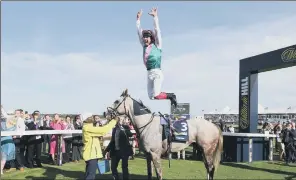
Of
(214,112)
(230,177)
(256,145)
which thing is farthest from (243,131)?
(214,112)

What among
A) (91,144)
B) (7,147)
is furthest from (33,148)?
(91,144)

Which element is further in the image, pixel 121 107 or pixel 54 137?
pixel 54 137

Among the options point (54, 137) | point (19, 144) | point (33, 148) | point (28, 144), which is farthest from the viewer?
point (54, 137)

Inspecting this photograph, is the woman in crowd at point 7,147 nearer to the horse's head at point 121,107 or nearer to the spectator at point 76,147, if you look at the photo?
Result: the horse's head at point 121,107

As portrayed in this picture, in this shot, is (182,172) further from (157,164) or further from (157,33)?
(157,33)

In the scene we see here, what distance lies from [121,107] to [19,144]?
429cm

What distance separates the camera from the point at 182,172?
1233cm

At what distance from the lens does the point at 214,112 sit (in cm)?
4769

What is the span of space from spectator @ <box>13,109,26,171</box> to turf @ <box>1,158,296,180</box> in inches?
18.4

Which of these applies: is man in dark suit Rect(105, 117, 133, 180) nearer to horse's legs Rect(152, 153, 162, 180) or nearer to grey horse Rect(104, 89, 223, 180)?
grey horse Rect(104, 89, 223, 180)

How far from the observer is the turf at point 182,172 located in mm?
10797

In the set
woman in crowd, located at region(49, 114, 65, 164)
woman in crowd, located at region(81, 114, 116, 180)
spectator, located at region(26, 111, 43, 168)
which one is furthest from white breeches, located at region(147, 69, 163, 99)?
woman in crowd, located at region(49, 114, 65, 164)

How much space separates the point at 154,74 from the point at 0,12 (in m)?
3.56

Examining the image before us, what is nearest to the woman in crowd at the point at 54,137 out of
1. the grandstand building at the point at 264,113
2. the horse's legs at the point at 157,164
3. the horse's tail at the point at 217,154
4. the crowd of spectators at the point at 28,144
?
the crowd of spectators at the point at 28,144
